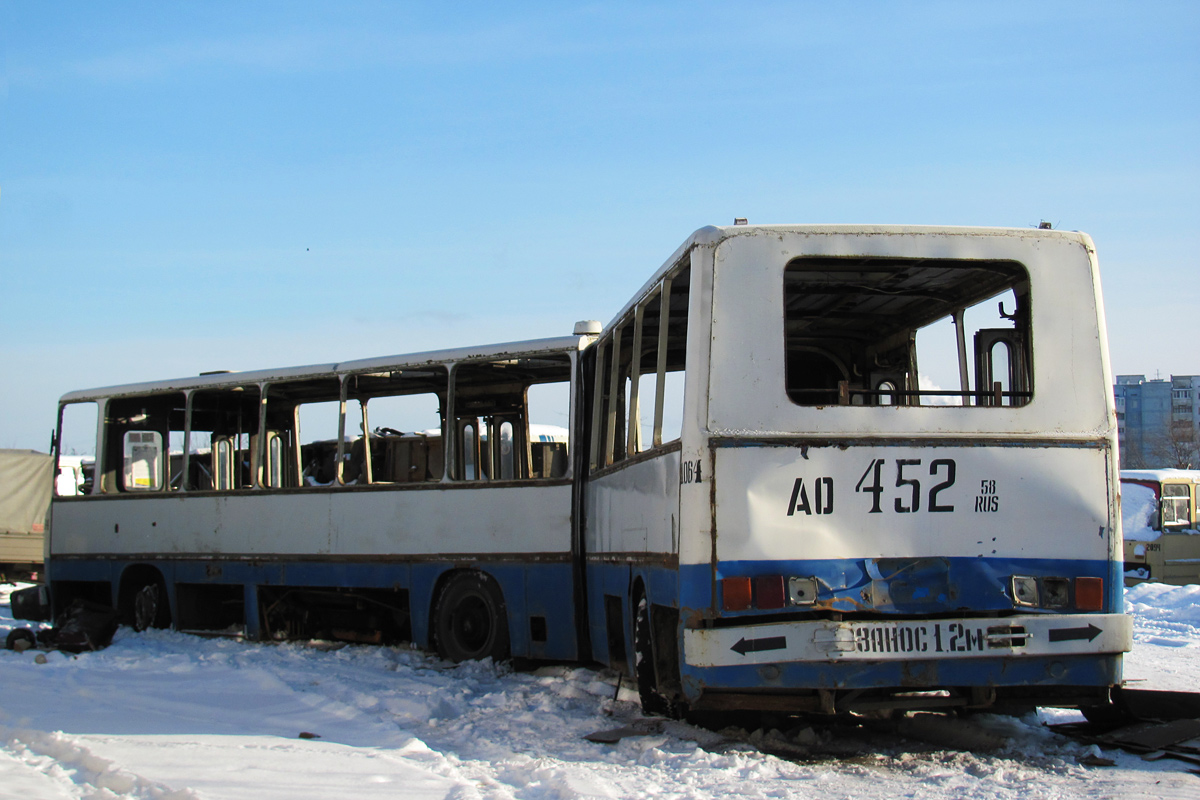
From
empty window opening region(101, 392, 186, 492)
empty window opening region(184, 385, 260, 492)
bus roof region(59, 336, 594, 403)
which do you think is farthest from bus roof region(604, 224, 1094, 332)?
empty window opening region(101, 392, 186, 492)

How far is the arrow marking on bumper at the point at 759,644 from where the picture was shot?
6273 millimetres

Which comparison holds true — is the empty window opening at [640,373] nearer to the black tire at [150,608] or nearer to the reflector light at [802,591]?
the reflector light at [802,591]

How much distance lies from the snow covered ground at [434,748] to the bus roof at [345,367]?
2870 mm

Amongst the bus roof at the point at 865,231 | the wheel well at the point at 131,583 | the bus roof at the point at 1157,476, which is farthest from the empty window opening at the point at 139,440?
the bus roof at the point at 1157,476

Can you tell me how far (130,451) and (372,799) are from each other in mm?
10773

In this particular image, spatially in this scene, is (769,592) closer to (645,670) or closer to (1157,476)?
(645,670)

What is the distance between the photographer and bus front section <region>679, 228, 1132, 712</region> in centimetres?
636

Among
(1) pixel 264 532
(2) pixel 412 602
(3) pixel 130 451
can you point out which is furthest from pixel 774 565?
(3) pixel 130 451

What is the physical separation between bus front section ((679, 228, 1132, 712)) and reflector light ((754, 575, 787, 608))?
10 mm

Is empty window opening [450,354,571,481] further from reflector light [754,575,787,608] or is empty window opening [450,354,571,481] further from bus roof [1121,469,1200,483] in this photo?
bus roof [1121,469,1200,483]

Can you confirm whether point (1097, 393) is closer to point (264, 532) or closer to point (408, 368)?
point (408, 368)

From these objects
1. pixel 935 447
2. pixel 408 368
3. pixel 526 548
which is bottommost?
pixel 526 548

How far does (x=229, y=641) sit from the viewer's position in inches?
528

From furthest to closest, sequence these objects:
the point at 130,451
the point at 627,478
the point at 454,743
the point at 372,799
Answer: the point at 130,451 < the point at 627,478 < the point at 454,743 < the point at 372,799
